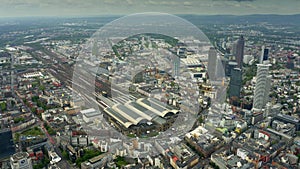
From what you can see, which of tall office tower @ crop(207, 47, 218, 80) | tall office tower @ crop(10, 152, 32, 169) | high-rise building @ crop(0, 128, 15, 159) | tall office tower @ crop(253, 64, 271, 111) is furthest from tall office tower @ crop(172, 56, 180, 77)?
tall office tower @ crop(10, 152, 32, 169)

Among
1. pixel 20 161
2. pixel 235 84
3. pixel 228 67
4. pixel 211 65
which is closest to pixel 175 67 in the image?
pixel 211 65

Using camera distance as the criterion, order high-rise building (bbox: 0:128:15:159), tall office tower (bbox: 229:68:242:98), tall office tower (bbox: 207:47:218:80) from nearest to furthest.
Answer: high-rise building (bbox: 0:128:15:159)
tall office tower (bbox: 229:68:242:98)
tall office tower (bbox: 207:47:218:80)

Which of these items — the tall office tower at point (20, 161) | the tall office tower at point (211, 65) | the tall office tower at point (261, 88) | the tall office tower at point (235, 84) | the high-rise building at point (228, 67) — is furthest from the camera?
the high-rise building at point (228, 67)

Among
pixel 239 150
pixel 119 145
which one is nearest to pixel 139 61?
pixel 119 145

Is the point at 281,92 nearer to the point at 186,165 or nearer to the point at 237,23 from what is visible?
the point at 186,165

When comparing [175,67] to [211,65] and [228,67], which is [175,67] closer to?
[211,65]

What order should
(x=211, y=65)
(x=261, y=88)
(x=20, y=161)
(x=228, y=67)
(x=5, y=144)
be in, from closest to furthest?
(x=20, y=161), (x=5, y=144), (x=261, y=88), (x=211, y=65), (x=228, y=67)

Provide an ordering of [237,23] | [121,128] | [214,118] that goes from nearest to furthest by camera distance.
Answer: [121,128] → [214,118] → [237,23]

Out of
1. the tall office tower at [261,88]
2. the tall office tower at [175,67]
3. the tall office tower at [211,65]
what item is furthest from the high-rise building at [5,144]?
the tall office tower at [211,65]

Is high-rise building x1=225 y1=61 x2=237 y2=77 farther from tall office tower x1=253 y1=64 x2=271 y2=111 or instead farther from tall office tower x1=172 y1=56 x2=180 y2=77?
tall office tower x1=172 y1=56 x2=180 y2=77

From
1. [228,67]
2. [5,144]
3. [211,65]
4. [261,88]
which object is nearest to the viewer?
[5,144]

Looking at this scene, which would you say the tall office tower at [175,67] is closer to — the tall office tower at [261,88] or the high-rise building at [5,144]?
the tall office tower at [261,88]
